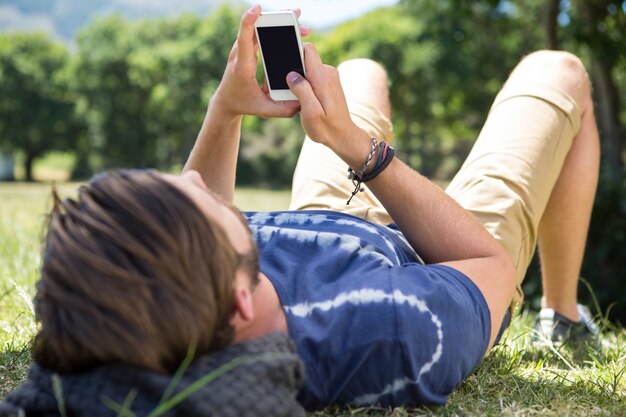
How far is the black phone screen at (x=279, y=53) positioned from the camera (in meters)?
2.40

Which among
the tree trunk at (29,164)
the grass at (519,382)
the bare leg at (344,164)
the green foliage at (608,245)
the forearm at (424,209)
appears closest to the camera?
the grass at (519,382)

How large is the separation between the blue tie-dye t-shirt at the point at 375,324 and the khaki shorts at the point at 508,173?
69 centimetres

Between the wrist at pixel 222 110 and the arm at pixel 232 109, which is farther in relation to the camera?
the wrist at pixel 222 110

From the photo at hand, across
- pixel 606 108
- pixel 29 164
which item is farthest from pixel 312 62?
pixel 29 164

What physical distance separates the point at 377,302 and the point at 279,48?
1.01 m

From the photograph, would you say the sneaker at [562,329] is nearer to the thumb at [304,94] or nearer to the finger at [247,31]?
the thumb at [304,94]

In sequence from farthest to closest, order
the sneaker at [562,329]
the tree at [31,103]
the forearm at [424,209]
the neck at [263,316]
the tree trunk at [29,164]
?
1. the tree trunk at [29,164]
2. the tree at [31,103]
3. the sneaker at [562,329]
4. the forearm at [424,209]
5. the neck at [263,316]

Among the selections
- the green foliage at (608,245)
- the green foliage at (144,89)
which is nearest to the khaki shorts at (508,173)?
the green foliage at (608,245)

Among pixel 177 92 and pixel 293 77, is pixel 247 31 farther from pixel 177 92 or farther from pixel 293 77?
pixel 177 92

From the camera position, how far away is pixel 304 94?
221 cm

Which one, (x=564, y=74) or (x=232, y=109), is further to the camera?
(x=564, y=74)

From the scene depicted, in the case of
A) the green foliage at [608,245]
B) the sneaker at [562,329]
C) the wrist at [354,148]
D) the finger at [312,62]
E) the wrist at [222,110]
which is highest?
the finger at [312,62]

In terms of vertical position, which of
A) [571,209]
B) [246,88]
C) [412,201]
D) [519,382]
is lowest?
[519,382]

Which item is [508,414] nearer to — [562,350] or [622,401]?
[622,401]
